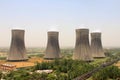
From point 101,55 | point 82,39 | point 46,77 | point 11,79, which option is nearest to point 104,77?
point 46,77

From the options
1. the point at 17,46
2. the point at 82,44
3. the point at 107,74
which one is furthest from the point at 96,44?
the point at 107,74

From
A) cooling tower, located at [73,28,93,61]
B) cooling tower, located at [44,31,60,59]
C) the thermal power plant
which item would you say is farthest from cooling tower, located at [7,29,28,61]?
the thermal power plant

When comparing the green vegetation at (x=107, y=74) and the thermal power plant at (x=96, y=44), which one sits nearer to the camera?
the green vegetation at (x=107, y=74)

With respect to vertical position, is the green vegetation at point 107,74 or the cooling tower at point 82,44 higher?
the cooling tower at point 82,44

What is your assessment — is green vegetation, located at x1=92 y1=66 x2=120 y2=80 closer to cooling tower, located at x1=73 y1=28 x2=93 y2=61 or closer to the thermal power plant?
cooling tower, located at x1=73 y1=28 x2=93 y2=61

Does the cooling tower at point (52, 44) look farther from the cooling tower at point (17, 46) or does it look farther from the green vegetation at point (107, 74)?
the green vegetation at point (107, 74)

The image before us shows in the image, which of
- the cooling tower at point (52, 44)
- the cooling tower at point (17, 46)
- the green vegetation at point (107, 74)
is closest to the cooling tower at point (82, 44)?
the cooling tower at point (52, 44)

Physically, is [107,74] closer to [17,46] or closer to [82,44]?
[82,44]

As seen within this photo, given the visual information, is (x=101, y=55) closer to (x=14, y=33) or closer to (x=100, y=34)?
(x=100, y=34)
